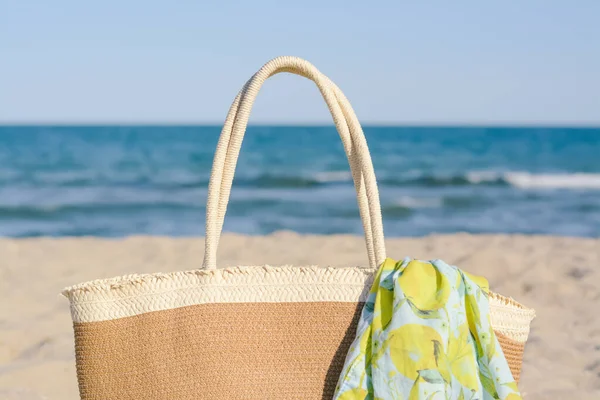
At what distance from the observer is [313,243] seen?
5.69 metres

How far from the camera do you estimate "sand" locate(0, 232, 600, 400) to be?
2.74 metres

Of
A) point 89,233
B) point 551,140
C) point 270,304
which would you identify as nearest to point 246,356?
point 270,304

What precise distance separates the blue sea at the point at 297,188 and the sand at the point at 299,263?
3.23m

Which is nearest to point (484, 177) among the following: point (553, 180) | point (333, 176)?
point (553, 180)

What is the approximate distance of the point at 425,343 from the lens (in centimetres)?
151

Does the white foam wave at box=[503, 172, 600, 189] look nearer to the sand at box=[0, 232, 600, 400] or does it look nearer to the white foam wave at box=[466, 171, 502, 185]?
the white foam wave at box=[466, 171, 502, 185]

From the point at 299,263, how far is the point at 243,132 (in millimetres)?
3381

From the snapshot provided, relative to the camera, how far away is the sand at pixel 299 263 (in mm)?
2740

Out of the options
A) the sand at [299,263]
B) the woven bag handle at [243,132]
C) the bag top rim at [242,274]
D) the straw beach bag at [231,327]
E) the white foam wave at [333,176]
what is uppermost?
the woven bag handle at [243,132]

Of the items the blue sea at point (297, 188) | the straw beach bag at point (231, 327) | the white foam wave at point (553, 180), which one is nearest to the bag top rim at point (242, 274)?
the straw beach bag at point (231, 327)

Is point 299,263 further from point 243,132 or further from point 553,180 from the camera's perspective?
point 553,180

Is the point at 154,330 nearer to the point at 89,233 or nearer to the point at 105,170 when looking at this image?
the point at 89,233

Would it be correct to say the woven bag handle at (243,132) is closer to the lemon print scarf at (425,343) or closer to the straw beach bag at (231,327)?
the straw beach bag at (231,327)

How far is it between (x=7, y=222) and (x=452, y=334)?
366 inches
